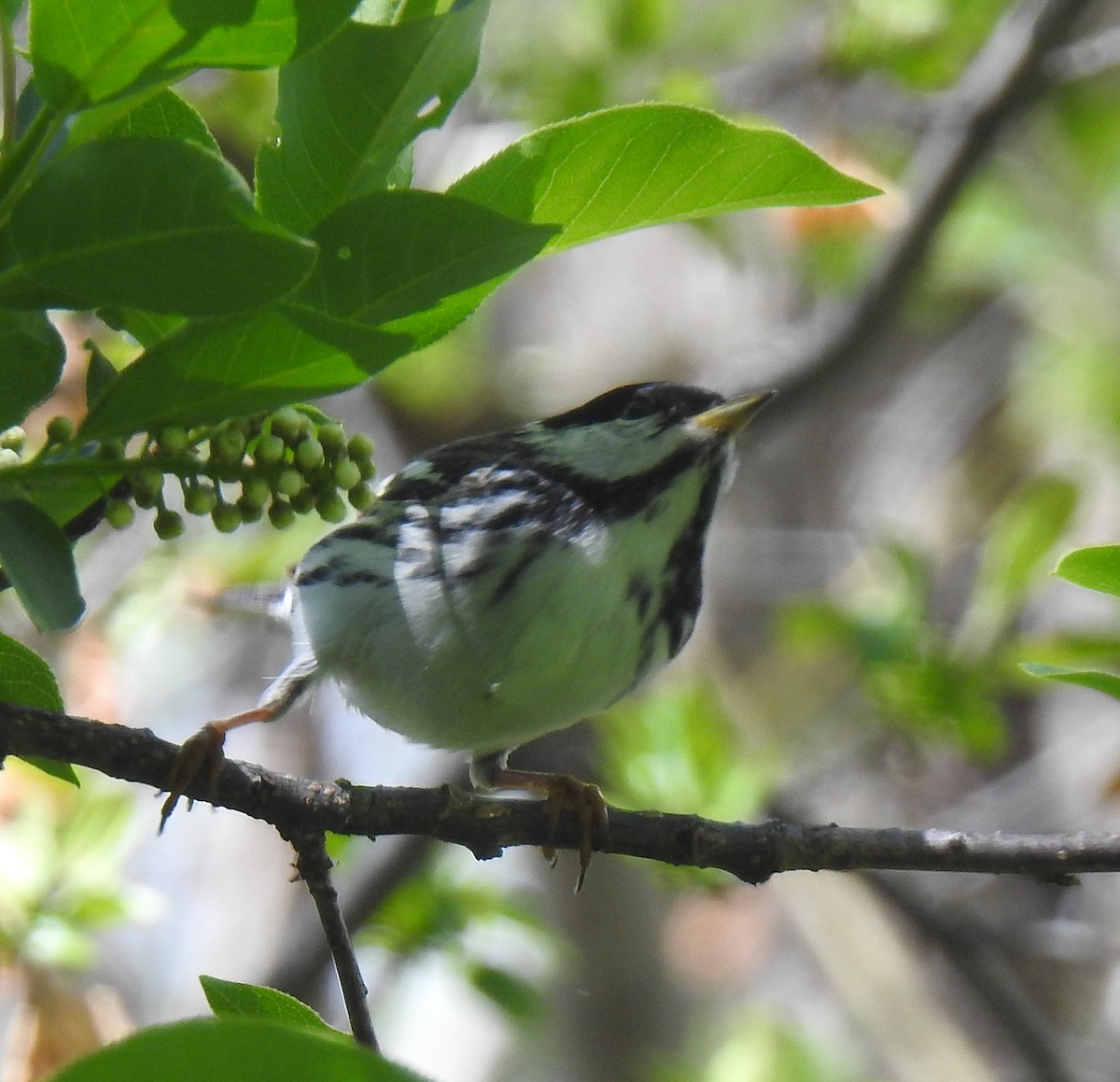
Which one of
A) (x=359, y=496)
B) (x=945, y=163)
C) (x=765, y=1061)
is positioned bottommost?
(x=765, y=1061)

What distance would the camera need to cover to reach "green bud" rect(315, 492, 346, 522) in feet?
4.63

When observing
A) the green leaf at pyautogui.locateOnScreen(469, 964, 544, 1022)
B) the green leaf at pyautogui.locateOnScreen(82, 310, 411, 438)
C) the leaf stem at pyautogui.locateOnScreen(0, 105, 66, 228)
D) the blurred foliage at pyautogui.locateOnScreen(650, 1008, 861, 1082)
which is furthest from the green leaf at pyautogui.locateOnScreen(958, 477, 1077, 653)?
the leaf stem at pyautogui.locateOnScreen(0, 105, 66, 228)

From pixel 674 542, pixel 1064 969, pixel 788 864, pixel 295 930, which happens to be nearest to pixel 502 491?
pixel 674 542

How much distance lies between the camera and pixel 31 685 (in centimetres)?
141

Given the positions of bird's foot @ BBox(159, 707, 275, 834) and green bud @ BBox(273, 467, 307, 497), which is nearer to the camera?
green bud @ BBox(273, 467, 307, 497)

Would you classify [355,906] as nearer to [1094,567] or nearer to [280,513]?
[280,513]

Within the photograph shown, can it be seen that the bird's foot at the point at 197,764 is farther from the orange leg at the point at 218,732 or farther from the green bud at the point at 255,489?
the green bud at the point at 255,489

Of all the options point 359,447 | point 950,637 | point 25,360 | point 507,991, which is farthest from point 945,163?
point 25,360

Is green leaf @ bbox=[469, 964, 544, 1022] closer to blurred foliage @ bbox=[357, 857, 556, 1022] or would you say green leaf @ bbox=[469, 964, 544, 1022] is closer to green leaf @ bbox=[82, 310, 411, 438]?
blurred foliage @ bbox=[357, 857, 556, 1022]

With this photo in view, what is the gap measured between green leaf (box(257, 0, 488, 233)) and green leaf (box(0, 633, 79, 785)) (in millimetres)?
510

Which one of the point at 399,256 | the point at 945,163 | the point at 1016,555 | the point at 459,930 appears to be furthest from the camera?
the point at 945,163

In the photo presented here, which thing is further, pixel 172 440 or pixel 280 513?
pixel 280 513

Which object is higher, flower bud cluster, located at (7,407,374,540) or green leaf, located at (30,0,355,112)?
green leaf, located at (30,0,355,112)

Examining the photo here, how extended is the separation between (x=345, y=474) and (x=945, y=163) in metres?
2.86
